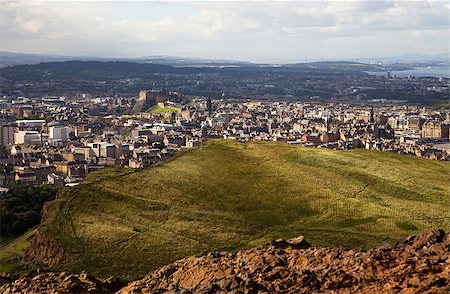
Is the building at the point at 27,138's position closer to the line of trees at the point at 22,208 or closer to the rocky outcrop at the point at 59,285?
the line of trees at the point at 22,208

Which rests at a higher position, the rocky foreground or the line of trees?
the rocky foreground

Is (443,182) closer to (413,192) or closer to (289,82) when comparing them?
(413,192)

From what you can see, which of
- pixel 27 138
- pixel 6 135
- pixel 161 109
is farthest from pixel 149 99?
pixel 6 135

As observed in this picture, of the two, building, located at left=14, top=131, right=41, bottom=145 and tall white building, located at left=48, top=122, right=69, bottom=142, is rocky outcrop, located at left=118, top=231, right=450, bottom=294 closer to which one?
building, located at left=14, top=131, right=41, bottom=145

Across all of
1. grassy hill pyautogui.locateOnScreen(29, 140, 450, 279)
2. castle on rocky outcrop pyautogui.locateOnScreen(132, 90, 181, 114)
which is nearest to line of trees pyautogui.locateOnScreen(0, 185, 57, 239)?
grassy hill pyautogui.locateOnScreen(29, 140, 450, 279)

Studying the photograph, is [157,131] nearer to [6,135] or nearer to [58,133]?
[58,133]
